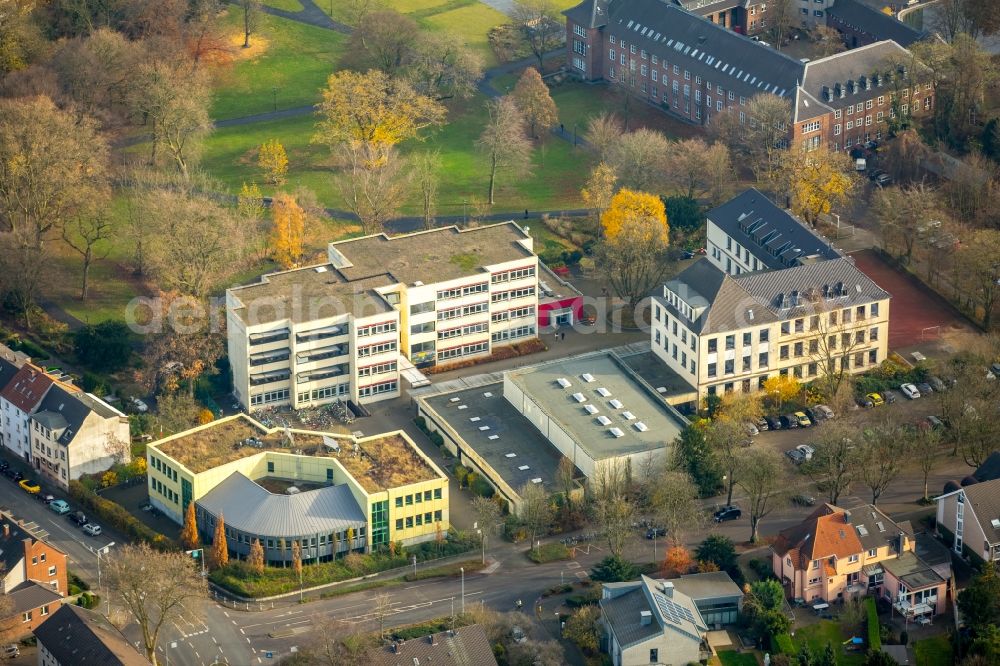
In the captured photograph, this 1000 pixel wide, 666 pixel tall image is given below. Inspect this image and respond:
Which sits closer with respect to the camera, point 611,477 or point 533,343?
point 611,477

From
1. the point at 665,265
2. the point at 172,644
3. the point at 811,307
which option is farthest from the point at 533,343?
the point at 172,644

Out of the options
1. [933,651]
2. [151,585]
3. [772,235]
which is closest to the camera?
[151,585]

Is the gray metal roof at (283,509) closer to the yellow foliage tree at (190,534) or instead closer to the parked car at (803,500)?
the yellow foliage tree at (190,534)

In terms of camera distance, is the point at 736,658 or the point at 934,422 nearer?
the point at 736,658

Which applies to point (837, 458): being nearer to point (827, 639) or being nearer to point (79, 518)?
point (827, 639)

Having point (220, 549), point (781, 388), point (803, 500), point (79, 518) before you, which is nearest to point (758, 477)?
point (803, 500)

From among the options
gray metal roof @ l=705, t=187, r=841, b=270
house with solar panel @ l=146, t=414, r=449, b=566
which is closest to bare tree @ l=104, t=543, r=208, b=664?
house with solar panel @ l=146, t=414, r=449, b=566

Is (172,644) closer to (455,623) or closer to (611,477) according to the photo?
(455,623)

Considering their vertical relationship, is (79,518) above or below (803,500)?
below
